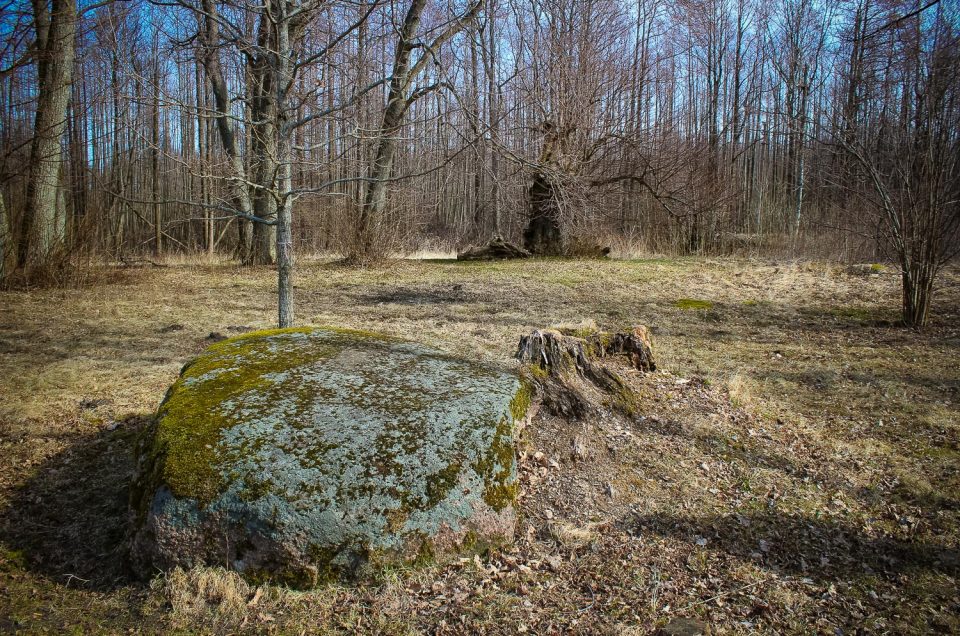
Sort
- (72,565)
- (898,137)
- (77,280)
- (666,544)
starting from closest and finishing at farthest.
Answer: (72,565) → (666,544) → (898,137) → (77,280)

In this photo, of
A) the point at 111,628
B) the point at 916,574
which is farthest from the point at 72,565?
the point at 916,574

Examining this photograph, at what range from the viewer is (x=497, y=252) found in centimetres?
1527

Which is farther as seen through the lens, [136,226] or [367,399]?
[136,226]

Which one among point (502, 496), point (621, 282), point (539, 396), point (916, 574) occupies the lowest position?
point (916, 574)

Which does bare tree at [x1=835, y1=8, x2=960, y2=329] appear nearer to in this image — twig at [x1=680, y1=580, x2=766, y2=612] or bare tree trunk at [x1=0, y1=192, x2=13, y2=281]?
twig at [x1=680, y1=580, x2=766, y2=612]

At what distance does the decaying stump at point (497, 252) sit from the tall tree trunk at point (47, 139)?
8.85 m

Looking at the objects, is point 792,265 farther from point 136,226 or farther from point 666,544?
point 136,226

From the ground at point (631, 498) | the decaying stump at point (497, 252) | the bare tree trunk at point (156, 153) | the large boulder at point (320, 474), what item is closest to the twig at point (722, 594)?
the ground at point (631, 498)

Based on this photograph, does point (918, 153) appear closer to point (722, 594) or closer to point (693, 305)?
point (693, 305)

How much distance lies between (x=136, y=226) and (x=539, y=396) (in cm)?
2444

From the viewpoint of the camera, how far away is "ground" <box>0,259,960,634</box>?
2.28 metres

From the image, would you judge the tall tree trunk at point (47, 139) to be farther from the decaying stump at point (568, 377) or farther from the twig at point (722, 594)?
the twig at point (722, 594)

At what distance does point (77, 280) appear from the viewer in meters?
9.40

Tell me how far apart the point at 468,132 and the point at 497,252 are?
10.2 m
